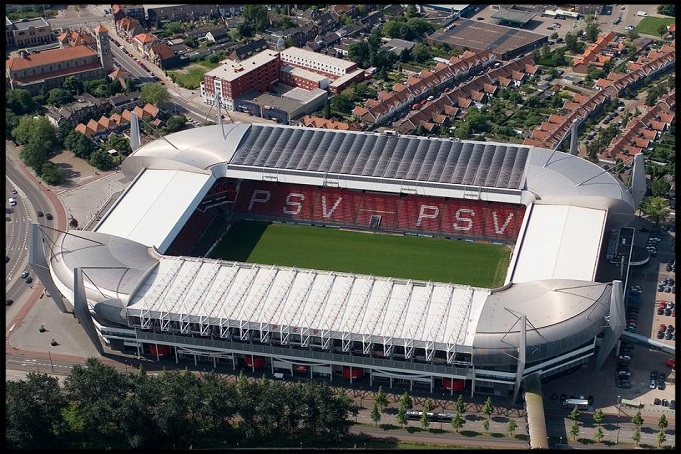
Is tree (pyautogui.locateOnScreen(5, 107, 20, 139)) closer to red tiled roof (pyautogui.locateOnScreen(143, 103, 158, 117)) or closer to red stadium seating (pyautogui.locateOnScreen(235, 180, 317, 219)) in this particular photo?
red tiled roof (pyautogui.locateOnScreen(143, 103, 158, 117))

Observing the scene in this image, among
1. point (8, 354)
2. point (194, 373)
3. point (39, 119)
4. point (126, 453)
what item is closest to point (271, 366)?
point (194, 373)

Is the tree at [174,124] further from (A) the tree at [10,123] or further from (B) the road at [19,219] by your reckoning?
(A) the tree at [10,123]

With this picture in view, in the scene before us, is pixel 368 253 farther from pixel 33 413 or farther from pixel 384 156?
pixel 33 413

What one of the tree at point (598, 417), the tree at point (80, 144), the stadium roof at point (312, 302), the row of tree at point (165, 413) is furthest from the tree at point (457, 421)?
the tree at point (80, 144)

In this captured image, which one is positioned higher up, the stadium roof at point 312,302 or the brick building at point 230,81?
the stadium roof at point 312,302

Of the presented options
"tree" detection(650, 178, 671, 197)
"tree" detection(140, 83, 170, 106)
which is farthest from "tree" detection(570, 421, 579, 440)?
"tree" detection(140, 83, 170, 106)

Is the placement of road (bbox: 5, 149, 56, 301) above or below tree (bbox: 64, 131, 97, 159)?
below
